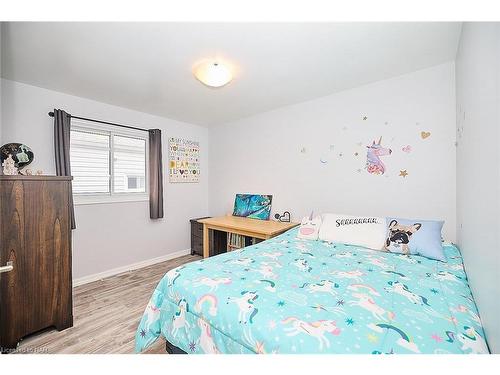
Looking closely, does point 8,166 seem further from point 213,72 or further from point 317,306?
point 317,306

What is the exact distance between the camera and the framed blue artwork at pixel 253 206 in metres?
3.43

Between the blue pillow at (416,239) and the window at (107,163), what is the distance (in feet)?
10.3

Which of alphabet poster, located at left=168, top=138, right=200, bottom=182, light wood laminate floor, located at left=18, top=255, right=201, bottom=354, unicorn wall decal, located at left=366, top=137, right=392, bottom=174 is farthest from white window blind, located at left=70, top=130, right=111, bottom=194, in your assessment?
unicorn wall decal, located at left=366, top=137, right=392, bottom=174

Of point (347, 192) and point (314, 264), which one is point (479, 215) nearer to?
point (314, 264)

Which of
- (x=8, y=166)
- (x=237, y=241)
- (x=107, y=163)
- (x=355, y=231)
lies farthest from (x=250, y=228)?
(x=8, y=166)

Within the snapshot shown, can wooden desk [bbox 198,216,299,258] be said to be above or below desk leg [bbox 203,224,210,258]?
above

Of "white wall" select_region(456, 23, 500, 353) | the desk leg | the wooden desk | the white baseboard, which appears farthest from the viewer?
the desk leg

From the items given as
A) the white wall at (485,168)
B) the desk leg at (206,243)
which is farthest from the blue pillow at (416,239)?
the desk leg at (206,243)

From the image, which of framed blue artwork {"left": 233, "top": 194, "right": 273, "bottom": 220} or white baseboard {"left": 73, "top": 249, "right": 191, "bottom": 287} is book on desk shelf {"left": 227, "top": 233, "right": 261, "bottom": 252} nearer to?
framed blue artwork {"left": 233, "top": 194, "right": 273, "bottom": 220}

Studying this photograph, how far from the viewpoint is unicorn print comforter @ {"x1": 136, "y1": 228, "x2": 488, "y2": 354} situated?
0.88m

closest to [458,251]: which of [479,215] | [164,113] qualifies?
[479,215]

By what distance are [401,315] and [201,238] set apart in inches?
124

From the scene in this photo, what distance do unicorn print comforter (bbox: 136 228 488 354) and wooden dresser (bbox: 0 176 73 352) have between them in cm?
100
